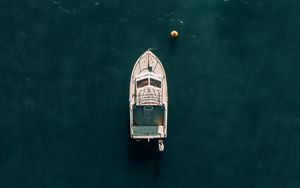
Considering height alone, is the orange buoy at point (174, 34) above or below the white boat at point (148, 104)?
above

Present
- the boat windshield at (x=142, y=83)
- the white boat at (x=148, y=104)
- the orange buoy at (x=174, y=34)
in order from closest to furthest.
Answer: the white boat at (x=148, y=104) → the boat windshield at (x=142, y=83) → the orange buoy at (x=174, y=34)

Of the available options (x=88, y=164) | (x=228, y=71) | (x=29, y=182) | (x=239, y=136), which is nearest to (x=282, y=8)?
(x=228, y=71)

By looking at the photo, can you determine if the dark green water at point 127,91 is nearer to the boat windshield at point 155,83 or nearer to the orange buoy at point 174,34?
the orange buoy at point 174,34

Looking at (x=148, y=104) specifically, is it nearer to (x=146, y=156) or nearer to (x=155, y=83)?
(x=155, y=83)

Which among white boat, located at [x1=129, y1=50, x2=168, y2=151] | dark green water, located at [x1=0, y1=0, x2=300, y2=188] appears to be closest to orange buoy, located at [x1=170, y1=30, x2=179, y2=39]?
dark green water, located at [x1=0, y1=0, x2=300, y2=188]

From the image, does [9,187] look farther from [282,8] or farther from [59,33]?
[282,8]

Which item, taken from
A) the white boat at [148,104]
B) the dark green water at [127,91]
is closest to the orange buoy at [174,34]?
the dark green water at [127,91]

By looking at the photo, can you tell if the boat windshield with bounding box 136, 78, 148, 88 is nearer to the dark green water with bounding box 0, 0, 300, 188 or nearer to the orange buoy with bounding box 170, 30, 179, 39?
the dark green water with bounding box 0, 0, 300, 188

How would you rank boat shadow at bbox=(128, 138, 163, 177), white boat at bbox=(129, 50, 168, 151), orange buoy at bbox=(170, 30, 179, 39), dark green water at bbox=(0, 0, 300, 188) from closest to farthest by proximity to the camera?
white boat at bbox=(129, 50, 168, 151), dark green water at bbox=(0, 0, 300, 188), boat shadow at bbox=(128, 138, 163, 177), orange buoy at bbox=(170, 30, 179, 39)
